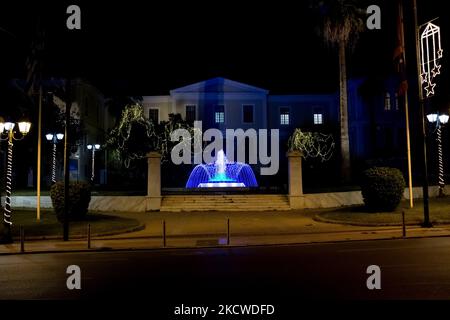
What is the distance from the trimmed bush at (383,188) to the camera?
23094 millimetres

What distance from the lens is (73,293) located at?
28.5 ft

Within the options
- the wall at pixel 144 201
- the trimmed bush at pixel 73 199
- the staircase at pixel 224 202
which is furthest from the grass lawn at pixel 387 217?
the trimmed bush at pixel 73 199

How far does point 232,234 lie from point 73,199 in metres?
8.08

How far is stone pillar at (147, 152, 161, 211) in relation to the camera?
28.9m

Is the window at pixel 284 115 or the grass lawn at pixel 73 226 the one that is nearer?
the grass lawn at pixel 73 226

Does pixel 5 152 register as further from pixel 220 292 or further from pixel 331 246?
pixel 220 292

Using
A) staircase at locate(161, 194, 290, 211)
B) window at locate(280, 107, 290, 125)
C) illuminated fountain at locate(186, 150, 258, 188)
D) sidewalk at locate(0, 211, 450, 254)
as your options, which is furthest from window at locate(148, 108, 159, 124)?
sidewalk at locate(0, 211, 450, 254)

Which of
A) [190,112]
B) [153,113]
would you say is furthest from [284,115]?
[153,113]

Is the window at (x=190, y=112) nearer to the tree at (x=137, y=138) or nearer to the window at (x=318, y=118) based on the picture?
the tree at (x=137, y=138)

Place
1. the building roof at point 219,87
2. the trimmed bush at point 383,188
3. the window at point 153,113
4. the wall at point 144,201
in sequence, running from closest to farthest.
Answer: the trimmed bush at point 383,188, the wall at point 144,201, the building roof at point 219,87, the window at point 153,113

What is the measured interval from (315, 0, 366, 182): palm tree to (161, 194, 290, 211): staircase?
356 inches

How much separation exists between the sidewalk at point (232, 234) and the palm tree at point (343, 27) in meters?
13.7

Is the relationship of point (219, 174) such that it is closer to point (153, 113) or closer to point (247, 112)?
point (247, 112)

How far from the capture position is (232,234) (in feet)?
62.4
